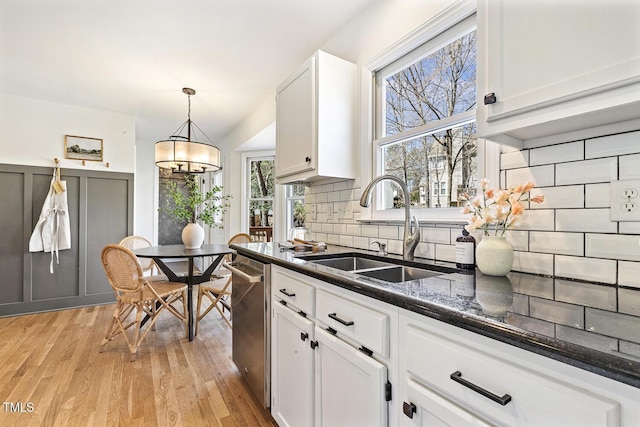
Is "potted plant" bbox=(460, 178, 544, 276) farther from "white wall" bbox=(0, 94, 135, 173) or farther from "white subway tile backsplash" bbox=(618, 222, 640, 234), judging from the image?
"white wall" bbox=(0, 94, 135, 173)

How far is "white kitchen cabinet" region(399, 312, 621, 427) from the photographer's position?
501mm

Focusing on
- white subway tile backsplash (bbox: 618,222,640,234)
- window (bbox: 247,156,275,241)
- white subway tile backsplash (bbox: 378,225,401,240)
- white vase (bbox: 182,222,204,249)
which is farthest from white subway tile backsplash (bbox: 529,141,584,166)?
window (bbox: 247,156,275,241)

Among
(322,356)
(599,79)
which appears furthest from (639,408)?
(322,356)

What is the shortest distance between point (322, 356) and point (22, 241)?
3986 millimetres

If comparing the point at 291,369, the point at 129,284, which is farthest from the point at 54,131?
the point at 291,369

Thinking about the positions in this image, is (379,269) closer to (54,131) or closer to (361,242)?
(361,242)

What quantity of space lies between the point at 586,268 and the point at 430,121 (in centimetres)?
102

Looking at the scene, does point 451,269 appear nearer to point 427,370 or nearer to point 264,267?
point 427,370

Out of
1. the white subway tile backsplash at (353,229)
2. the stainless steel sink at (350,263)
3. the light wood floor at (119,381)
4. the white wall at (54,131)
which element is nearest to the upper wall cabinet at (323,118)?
the white subway tile backsplash at (353,229)

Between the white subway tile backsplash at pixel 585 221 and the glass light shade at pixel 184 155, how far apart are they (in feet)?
9.11

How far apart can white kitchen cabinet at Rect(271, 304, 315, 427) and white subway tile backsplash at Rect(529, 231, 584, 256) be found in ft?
2.98

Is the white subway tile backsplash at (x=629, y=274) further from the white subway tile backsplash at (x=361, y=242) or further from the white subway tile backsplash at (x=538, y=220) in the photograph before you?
the white subway tile backsplash at (x=361, y=242)

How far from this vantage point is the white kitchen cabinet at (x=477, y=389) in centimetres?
50

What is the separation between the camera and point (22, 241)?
11.0ft
